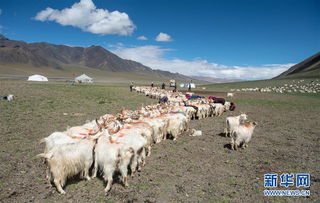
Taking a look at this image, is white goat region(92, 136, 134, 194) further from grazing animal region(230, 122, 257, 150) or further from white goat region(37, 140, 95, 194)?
grazing animal region(230, 122, 257, 150)

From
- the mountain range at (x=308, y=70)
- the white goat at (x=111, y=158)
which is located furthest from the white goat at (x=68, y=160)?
the mountain range at (x=308, y=70)

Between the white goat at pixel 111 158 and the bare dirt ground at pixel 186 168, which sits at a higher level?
the white goat at pixel 111 158

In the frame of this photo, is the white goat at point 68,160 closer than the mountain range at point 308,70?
Yes

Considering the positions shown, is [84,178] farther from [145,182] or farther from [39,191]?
[145,182]

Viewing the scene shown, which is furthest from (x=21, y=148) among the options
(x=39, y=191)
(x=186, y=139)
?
(x=186, y=139)

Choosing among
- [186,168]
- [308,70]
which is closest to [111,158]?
[186,168]

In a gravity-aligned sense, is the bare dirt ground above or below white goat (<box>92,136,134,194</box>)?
below

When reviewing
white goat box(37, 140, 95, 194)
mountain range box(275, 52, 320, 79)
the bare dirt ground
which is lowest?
the bare dirt ground

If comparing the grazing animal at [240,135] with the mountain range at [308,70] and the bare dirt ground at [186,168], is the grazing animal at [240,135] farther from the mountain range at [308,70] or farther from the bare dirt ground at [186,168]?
the mountain range at [308,70]

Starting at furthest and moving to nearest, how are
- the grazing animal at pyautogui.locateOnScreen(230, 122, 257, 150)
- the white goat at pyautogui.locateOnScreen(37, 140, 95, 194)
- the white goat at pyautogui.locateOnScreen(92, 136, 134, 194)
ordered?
the grazing animal at pyautogui.locateOnScreen(230, 122, 257, 150) < the white goat at pyautogui.locateOnScreen(92, 136, 134, 194) < the white goat at pyautogui.locateOnScreen(37, 140, 95, 194)

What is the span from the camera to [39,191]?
527cm

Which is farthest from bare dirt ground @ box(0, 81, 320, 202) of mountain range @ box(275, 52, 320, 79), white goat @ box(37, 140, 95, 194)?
mountain range @ box(275, 52, 320, 79)

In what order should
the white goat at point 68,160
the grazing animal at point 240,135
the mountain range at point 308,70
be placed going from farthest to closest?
the mountain range at point 308,70 < the grazing animal at point 240,135 < the white goat at point 68,160

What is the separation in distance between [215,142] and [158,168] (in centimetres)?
370
